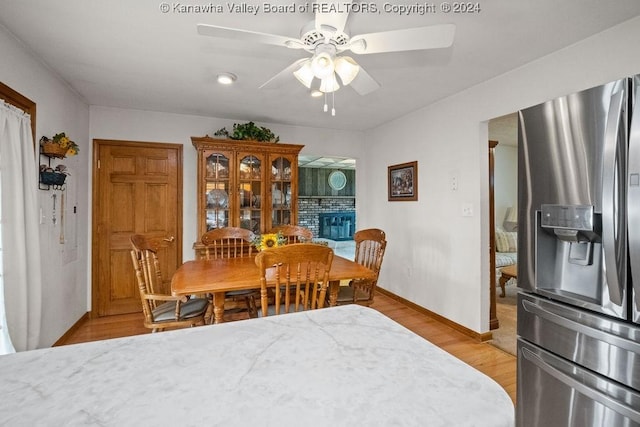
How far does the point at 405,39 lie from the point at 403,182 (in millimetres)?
2519

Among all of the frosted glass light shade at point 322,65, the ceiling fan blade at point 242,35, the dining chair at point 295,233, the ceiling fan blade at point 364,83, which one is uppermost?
the ceiling fan blade at point 242,35

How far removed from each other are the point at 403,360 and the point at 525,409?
1482 mm

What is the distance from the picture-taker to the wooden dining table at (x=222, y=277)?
1.87m

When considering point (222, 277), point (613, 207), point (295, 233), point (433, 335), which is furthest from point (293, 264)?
point (433, 335)

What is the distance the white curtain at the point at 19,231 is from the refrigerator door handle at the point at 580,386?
118 inches

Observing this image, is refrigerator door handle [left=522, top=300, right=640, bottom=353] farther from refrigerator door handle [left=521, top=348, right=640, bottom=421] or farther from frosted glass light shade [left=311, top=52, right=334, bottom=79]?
frosted glass light shade [left=311, top=52, right=334, bottom=79]

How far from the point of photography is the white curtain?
189 cm

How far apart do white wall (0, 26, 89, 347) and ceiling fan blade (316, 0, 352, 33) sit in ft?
Result: 6.65

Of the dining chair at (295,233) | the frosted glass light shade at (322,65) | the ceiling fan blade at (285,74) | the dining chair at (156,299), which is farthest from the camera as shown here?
the dining chair at (295,233)

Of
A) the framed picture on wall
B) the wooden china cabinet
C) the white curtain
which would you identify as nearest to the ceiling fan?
the white curtain

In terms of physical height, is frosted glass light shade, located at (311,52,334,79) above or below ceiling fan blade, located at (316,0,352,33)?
below

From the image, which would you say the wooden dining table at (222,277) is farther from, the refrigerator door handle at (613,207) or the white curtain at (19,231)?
the refrigerator door handle at (613,207)

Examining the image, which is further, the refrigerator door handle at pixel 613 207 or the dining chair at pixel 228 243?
the dining chair at pixel 228 243

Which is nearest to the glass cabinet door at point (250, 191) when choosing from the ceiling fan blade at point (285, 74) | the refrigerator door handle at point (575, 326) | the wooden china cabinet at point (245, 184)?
the wooden china cabinet at point (245, 184)
